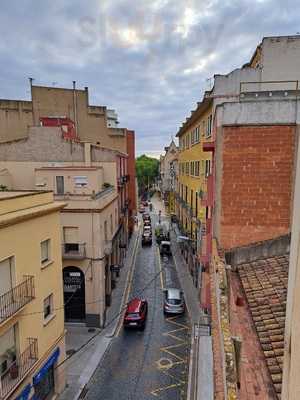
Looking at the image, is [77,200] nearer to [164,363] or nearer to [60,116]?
[164,363]

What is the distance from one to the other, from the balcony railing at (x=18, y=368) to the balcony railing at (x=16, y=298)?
5.81ft

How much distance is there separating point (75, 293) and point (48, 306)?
22.1ft

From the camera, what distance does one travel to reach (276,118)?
1020cm

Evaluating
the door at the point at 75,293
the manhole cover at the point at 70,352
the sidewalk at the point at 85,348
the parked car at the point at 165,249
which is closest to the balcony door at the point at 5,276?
the sidewalk at the point at 85,348

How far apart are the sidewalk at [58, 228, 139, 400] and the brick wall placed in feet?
32.5

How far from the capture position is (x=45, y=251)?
13.5 metres

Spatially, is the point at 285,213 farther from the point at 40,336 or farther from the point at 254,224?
the point at 40,336

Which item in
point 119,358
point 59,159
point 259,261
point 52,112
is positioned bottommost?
point 119,358

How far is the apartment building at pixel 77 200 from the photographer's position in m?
19.7

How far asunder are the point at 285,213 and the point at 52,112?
27.4 meters

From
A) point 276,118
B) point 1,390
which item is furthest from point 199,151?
point 1,390

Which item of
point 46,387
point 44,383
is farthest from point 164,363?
point 44,383

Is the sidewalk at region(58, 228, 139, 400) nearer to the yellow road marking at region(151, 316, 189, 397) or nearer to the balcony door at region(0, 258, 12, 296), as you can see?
the yellow road marking at region(151, 316, 189, 397)

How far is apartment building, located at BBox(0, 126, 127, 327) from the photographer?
1969cm
